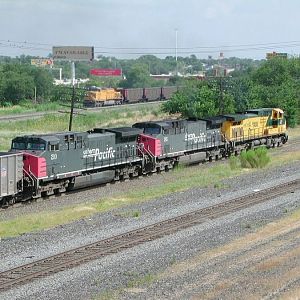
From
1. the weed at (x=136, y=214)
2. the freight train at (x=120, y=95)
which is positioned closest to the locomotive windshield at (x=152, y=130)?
the weed at (x=136, y=214)

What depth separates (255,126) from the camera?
48.8m

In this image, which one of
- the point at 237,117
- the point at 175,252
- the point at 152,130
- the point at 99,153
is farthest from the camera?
the point at 237,117

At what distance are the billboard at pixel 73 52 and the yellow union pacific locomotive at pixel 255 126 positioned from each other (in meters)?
76.8

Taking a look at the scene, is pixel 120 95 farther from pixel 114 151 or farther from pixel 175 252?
pixel 175 252

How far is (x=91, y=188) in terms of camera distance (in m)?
32.5

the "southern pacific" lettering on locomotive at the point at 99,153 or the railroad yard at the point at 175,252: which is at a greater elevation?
the "southern pacific" lettering on locomotive at the point at 99,153

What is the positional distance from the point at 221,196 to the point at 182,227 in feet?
22.5

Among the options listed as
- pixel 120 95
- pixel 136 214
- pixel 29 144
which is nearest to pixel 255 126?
pixel 29 144

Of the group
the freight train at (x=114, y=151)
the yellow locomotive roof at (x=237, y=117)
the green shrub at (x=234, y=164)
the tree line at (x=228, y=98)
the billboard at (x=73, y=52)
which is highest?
the billboard at (x=73, y=52)

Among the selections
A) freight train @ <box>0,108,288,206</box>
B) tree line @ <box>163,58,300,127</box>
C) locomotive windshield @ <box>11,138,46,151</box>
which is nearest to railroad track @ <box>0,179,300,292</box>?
freight train @ <box>0,108,288,206</box>

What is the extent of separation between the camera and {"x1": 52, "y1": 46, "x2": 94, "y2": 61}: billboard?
411ft

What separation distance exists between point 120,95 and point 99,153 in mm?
64803

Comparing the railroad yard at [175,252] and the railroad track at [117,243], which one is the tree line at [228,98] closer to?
the railroad yard at [175,252]

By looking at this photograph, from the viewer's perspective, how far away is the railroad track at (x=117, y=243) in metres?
16.1
